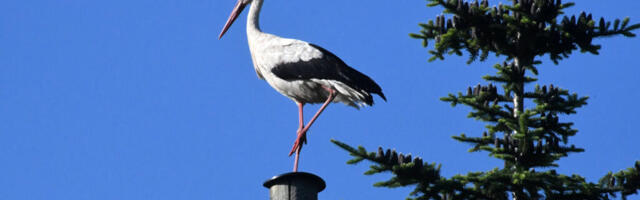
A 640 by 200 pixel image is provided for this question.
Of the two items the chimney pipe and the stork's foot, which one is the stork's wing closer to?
the stork's foot

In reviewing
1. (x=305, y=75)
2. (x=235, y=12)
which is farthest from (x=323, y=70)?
(x=235, y=12)

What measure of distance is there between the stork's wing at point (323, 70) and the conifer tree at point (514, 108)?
4.52 feet

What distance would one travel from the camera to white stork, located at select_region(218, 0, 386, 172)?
13.6 meters

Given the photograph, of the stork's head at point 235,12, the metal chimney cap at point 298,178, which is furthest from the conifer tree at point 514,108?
the stork's head at point 235,12

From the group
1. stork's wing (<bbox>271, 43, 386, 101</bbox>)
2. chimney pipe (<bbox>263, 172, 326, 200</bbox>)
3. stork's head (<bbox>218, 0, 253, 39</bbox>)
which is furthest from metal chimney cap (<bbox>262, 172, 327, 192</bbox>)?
stork's head (<bbox>218, 0, 253, 39</bbox>)

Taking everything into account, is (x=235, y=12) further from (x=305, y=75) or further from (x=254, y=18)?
(x=305, y=75)

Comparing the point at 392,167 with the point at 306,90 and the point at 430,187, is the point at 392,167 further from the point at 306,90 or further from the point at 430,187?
the point at 306,90

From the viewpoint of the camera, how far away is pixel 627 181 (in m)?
10.9

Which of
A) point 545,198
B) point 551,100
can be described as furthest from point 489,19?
point 545,198

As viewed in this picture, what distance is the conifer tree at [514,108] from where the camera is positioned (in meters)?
10.6

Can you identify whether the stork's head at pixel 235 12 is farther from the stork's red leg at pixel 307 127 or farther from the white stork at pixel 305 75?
the stork's red leg at pixel 307 127

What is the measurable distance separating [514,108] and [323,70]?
122 inches

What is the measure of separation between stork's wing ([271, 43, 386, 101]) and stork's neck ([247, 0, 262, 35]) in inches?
41.6

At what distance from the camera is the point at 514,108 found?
11727mm
